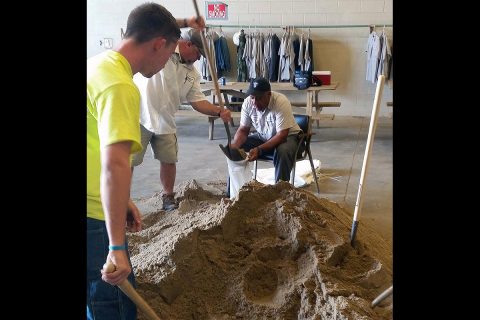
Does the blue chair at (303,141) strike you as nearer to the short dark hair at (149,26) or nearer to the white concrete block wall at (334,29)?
the short dark hair at (149,26)

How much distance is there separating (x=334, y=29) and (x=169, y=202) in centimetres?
544

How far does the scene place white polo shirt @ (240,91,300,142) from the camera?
4164mm

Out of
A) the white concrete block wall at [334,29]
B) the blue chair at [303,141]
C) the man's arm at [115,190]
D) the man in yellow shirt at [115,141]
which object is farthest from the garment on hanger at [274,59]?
the man's arm at [115,190]

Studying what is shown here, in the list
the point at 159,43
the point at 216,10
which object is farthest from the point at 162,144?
the point at 216,10

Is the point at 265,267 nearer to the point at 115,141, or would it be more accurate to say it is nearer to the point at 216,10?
the point at 115,141

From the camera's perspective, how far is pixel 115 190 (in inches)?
56.7

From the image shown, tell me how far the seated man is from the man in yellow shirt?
2299mm

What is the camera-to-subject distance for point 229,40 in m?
8.91

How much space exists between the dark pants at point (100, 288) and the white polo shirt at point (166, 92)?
2424 millimetres

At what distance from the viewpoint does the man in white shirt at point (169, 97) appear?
395 centimetres
